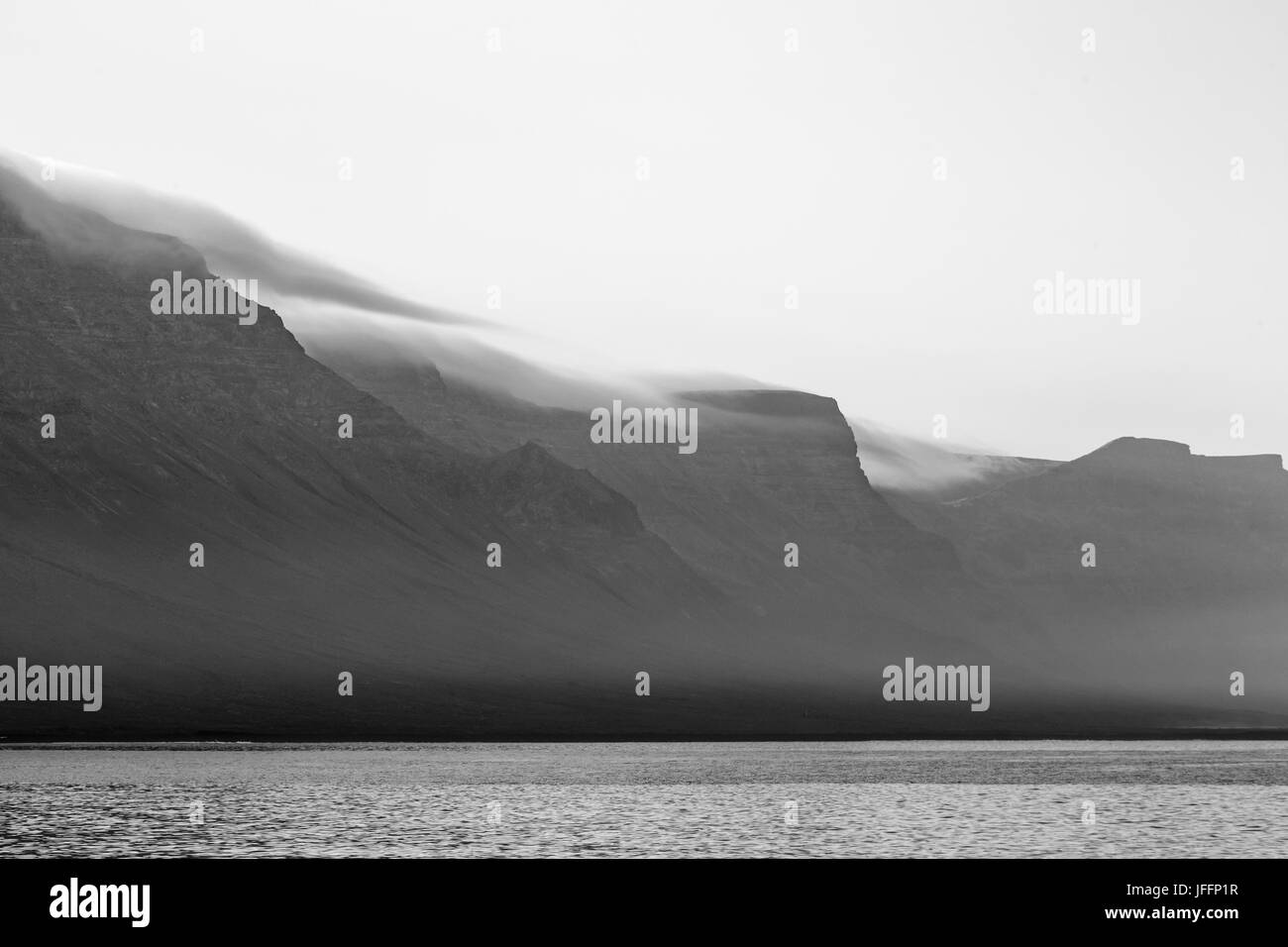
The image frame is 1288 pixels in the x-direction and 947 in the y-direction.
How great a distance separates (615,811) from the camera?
4466 inches

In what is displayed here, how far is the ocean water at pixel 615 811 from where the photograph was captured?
87688mm

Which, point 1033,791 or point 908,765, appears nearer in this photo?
point 1033,791

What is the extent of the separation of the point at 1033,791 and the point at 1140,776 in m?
37.0

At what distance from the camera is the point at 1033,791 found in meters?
142

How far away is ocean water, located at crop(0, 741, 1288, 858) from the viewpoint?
288 ft
